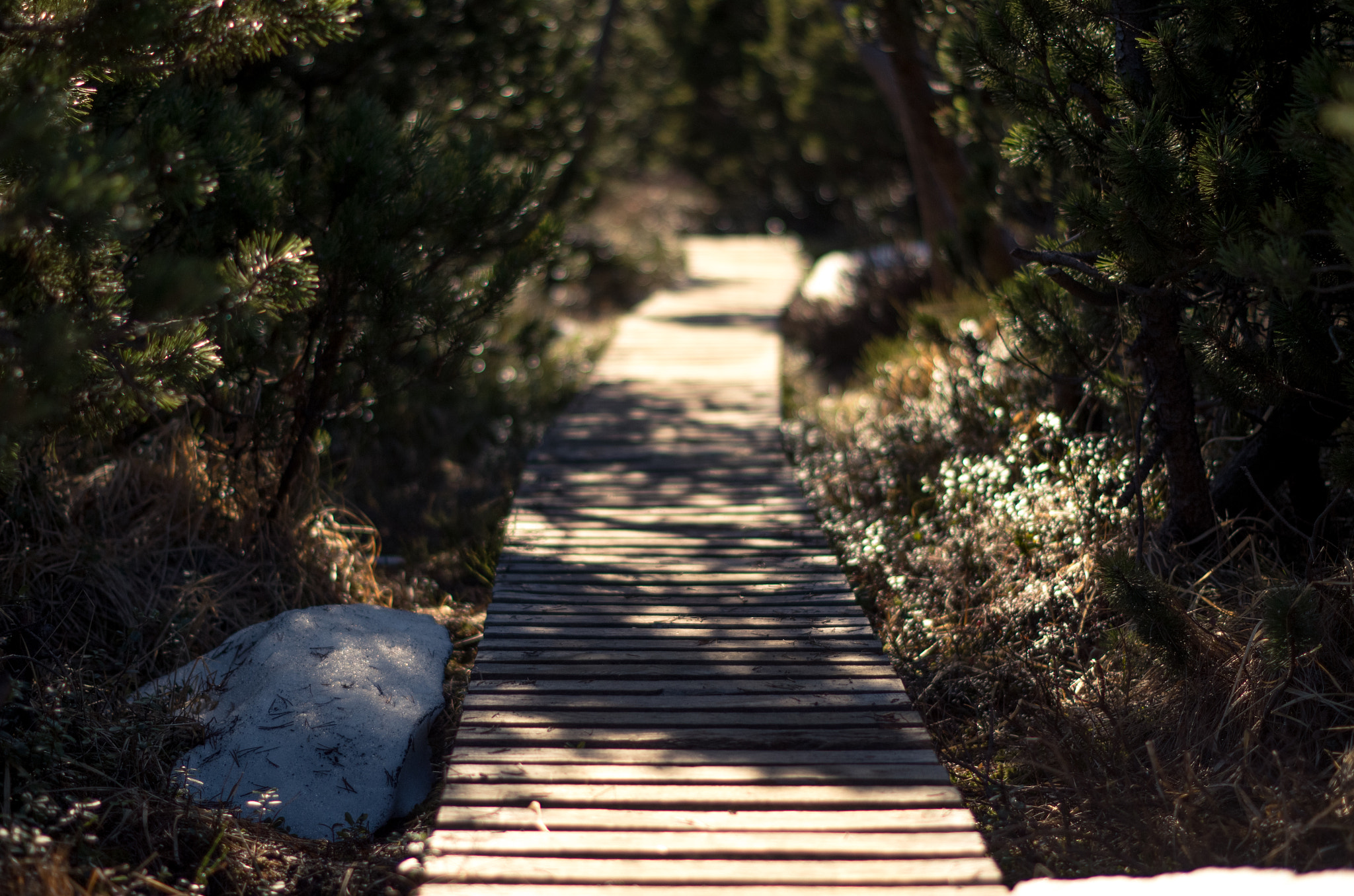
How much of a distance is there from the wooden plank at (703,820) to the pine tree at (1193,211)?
1671 millimetres

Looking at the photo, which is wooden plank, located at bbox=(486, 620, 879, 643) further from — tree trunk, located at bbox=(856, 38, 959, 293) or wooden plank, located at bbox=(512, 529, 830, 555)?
tree trunk, located at bbox=(856, 38, 959, 293)

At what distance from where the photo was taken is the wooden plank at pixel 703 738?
10.4ft

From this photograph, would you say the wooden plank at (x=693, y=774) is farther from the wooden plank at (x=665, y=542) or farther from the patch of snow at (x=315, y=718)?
the wooden plank at (x=665, y=542)

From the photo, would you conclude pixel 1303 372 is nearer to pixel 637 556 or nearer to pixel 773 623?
pixel 773 623

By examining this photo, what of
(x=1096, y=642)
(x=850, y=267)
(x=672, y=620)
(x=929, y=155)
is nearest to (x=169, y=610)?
(x=672, y=620)

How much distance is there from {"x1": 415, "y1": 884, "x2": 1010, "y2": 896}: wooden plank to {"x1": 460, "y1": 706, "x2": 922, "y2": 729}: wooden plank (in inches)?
29.1

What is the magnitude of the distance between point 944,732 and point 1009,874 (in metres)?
0.81

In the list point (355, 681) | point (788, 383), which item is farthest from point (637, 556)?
point (788, 383)

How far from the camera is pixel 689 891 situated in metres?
2.54

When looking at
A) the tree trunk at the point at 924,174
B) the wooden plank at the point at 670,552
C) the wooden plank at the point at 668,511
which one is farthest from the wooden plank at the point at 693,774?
the tree trunk at the point at 924,174

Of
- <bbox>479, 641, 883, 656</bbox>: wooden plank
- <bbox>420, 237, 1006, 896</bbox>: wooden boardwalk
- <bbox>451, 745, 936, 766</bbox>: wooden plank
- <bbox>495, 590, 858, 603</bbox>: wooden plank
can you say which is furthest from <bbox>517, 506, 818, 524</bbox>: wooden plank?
<bbox>451, 745, 936, 766</bbox>: wooden plank

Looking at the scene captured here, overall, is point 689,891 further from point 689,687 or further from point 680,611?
point 680,611

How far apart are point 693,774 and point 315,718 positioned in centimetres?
128

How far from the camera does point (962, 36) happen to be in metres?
3.68
